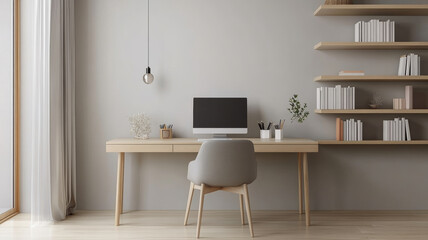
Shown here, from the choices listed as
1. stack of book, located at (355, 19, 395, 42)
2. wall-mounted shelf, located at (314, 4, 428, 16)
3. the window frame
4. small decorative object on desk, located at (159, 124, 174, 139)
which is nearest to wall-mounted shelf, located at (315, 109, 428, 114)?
stack of book, located at (355, 19, 395, 42)

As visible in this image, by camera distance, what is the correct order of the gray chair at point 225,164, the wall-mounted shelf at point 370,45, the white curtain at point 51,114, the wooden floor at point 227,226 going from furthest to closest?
the wall-mounted shelf at point 370,45
the white curtain at point 51,114
the wooden floor at point 227,226
the gray chair at point 225,164

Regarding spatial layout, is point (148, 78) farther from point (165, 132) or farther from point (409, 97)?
point (409, 97)

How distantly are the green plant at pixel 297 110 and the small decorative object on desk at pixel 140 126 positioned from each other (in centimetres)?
131

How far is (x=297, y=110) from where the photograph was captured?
4531mm

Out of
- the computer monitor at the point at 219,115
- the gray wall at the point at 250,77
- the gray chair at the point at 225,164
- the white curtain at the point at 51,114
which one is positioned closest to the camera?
the gray chair at the point at 225,164

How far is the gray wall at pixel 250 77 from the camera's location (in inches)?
183

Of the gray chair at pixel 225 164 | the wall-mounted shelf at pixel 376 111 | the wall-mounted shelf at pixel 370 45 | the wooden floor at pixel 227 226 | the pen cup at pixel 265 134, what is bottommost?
the wooden floor at pixel 227 226

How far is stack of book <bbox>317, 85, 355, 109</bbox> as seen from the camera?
4.46 m

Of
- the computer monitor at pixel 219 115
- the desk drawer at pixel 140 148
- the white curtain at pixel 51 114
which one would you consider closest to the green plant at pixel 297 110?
the computer monitor at pixel 219 115

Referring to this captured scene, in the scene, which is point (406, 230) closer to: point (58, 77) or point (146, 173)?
point (146, 173)

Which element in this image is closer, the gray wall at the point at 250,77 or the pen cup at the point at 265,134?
the pen cup at the point at 265,134

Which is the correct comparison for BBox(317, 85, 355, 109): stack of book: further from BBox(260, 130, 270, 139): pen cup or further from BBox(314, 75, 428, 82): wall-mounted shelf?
BBox(260, 130, 270, 139): pen cup

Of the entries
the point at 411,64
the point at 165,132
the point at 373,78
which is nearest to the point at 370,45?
the point at 373,78

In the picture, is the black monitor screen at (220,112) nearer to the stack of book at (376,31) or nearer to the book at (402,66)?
the stack of book at (376,31)
